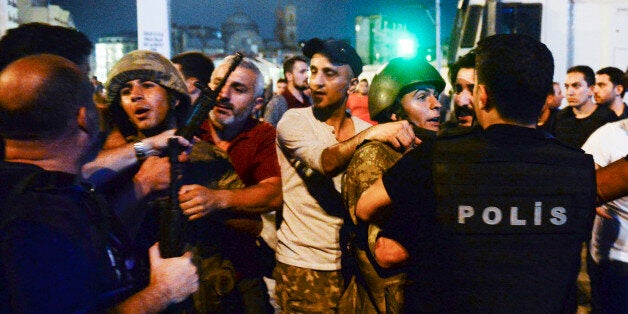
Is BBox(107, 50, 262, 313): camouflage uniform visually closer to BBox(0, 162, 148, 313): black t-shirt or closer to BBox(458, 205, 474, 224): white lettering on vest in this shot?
BBox(0, 162, 148, 313): black t-shirt

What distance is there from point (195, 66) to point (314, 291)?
258cm

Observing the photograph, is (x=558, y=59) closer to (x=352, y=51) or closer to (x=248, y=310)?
(x=352, y=51)

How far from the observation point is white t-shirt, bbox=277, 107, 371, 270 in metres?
3.35

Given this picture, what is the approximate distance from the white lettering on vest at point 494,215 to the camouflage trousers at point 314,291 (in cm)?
155

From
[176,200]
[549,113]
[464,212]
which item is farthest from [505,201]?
[549,113]

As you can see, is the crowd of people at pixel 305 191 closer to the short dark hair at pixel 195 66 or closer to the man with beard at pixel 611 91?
the short dark hair at pixel 195 66

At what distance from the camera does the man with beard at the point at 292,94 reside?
7.48 meters

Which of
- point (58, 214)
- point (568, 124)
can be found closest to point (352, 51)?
point (58, 214)

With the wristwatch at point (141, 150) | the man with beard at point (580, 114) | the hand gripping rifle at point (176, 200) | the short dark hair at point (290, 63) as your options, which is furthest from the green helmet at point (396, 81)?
the short dark hair at point (290, 63)

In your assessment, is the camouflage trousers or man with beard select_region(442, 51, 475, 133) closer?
the camouflage trousers

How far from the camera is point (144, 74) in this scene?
2.97m

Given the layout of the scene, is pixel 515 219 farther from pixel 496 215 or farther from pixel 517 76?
pixel 517 76

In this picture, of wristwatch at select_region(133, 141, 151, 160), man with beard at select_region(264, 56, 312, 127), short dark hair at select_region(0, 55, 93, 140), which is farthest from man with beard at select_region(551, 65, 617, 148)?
short dark hair at select_region(0, 55, 93, 140)

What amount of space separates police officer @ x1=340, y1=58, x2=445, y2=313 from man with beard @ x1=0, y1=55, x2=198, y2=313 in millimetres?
986
